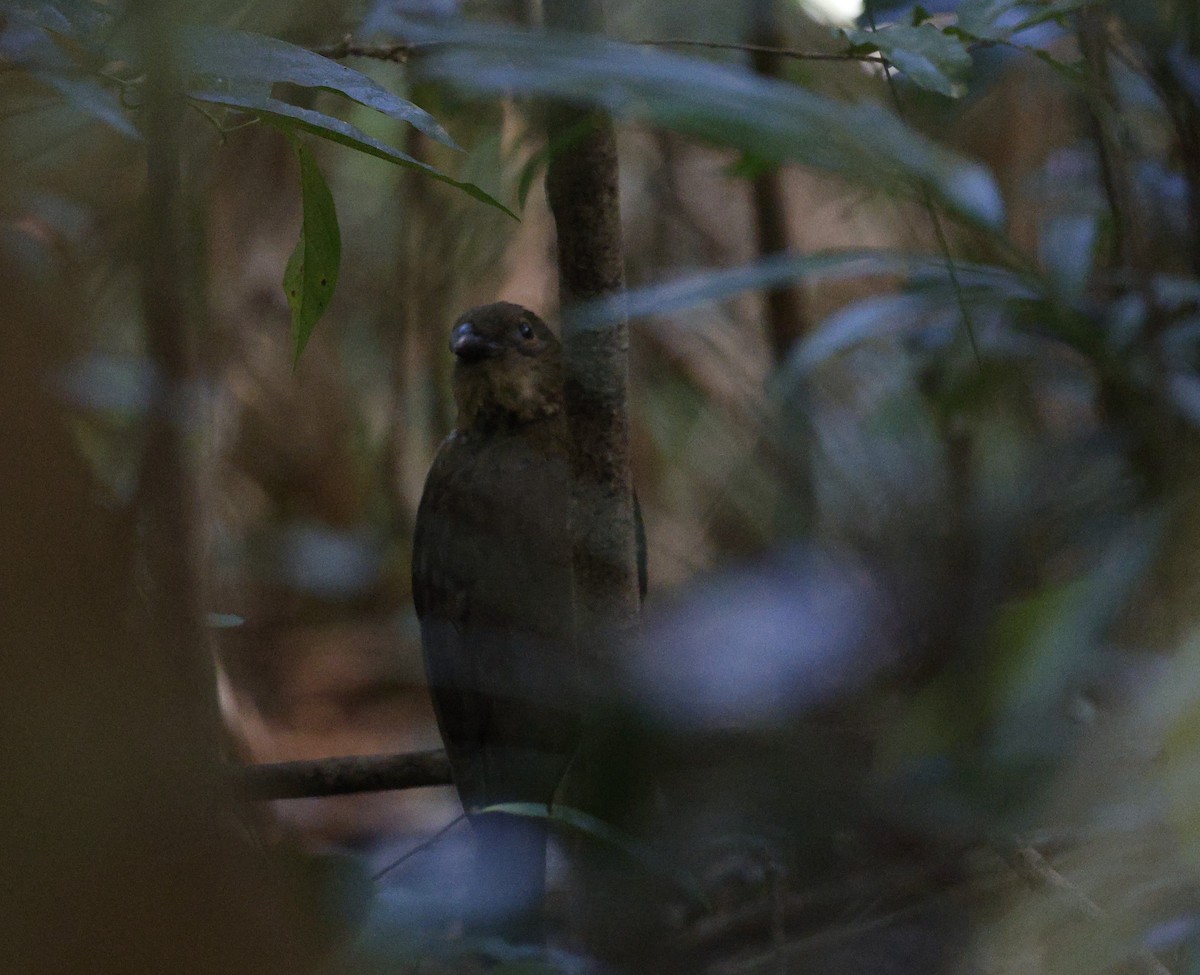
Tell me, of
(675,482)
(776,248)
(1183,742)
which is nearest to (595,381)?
(1183,742)

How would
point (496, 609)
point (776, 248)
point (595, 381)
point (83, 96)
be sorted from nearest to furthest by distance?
1. point (83, 96)
2. point (595, 381)
3. point (496, 609)
4. point (776, 248)

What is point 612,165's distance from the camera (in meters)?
1.62

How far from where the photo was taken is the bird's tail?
1.46m

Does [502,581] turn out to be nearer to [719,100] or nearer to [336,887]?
[336,887]

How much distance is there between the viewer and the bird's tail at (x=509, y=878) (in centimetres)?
146

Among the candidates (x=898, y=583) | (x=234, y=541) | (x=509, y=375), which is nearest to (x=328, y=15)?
(x=509, y=375)

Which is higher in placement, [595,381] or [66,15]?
[66,15]

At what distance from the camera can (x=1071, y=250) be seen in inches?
89.3

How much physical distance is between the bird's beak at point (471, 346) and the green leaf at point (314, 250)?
3.94 feet

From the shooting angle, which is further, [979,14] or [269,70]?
[979,14]

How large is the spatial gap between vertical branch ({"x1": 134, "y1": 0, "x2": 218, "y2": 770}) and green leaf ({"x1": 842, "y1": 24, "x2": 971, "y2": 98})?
2.25 ft

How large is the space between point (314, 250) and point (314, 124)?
0.19m

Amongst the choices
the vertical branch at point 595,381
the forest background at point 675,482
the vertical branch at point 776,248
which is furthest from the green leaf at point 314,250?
the vertical branch at point 776,248

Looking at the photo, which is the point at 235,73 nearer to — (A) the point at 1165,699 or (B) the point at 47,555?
(B) the point at 47,555
